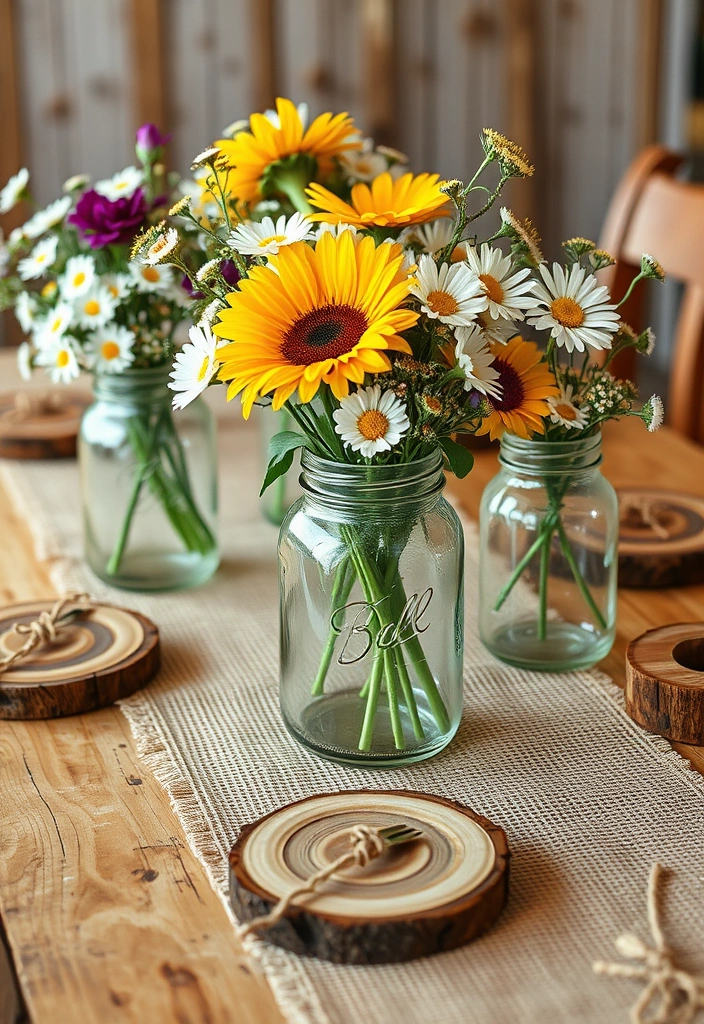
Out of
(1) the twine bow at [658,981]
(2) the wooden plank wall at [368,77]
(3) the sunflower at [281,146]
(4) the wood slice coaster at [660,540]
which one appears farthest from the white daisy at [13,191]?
(2) the wooden plank wall at [368,77]

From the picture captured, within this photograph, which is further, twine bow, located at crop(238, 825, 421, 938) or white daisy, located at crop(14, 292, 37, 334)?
white daisy, located at crop(14, 292, 37, 334)

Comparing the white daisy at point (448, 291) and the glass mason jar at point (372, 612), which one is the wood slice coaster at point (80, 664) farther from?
the white daisy at point (448, 291)

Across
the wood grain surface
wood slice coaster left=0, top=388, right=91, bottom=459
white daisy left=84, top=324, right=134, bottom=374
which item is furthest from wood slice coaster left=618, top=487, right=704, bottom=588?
wood slice coaster left=0, top=388, right=91, bottom=459

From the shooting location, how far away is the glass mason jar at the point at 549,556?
3.13 feet

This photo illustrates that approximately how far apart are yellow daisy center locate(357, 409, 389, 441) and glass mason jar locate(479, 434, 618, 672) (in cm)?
20

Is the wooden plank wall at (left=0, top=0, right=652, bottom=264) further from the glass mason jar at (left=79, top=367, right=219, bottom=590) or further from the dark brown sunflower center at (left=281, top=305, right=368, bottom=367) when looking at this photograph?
the dark brown sunflower center at (left=281, top=305, right=368, bottom=367)

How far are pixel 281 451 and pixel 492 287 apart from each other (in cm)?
18

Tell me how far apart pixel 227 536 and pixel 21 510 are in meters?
0.25

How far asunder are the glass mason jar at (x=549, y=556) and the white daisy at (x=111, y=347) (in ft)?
1.14

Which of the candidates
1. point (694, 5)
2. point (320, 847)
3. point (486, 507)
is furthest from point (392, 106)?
point (320, 847)

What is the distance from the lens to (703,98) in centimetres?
358

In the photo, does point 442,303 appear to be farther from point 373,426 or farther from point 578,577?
point 578,577

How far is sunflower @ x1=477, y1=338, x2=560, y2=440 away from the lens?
2.66 ft

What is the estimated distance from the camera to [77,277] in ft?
3.53
